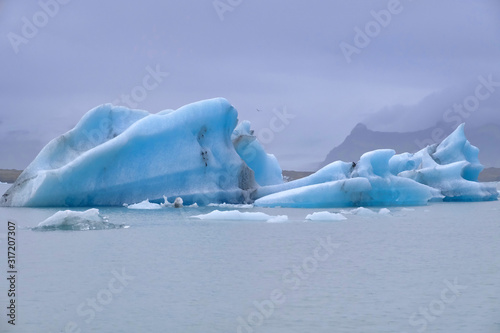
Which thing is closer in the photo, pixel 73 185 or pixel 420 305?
pixel 420 305

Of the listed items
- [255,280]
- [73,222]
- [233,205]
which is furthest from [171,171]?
[255,280]

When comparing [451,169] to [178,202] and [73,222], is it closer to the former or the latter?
[178,202]

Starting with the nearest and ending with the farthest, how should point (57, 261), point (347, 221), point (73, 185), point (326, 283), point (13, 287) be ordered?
point (13, 287) < point (326, 283) < point (57, 261) < point (347, 221) < point (73, 185)

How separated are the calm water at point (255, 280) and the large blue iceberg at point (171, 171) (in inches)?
214

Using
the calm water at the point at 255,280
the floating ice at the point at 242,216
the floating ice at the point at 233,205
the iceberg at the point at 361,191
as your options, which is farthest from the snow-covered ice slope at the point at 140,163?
the calm water at the point at 255,280

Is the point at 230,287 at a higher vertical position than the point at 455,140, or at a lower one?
lower

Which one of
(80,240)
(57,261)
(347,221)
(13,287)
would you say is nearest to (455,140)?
(347,221)

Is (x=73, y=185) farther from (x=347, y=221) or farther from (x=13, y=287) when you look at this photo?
(x=13, y=287)

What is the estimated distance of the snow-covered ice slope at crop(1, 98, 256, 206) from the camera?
64.4ft

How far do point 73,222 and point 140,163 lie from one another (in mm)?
6455

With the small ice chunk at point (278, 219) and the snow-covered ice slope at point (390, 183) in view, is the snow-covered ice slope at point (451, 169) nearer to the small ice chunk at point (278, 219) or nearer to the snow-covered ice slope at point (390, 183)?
the snow-covered ice slope at point (390, 183)

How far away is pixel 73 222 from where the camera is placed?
44.9ft

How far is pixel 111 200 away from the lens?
2031 cm

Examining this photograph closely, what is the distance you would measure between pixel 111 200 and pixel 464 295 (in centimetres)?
1404
